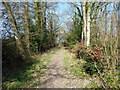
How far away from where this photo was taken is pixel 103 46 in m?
3.53

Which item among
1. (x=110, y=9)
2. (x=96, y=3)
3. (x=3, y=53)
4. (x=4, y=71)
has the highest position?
(x=96, y=3)

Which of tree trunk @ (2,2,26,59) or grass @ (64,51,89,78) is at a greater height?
tree trunk @ (2,2,26,59)

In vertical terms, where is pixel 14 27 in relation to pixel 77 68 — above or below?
above

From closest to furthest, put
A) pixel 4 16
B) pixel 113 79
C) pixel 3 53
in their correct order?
1. pixel 113 79
2. pixel 3 53
3. pixel 4 16

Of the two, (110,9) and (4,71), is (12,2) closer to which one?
(4,71)

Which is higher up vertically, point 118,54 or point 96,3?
point 96,3

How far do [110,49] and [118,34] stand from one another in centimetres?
64

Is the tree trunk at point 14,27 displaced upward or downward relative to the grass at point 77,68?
upward

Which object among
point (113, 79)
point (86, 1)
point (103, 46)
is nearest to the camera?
point (113, 79)

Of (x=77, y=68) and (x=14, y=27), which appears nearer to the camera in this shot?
(x=14, y=27)

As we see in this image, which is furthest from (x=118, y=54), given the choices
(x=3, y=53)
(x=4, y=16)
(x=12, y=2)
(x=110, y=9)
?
(x=12, y=2)

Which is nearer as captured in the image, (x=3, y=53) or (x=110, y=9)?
(x=110, y=9)

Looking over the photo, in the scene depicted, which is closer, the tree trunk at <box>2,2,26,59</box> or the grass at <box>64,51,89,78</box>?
the grass at <box>64,51,89,78</box>

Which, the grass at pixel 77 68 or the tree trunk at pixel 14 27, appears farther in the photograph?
the tree trunk at pixel 14 27
